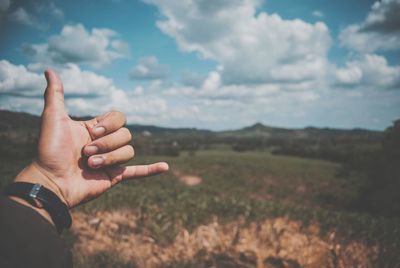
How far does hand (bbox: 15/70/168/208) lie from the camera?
1.78m

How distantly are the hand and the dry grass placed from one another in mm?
2076

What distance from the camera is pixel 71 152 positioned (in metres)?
1.92

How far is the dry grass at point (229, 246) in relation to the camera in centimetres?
359

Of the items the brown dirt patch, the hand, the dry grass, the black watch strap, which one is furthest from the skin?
the brown dirt patch

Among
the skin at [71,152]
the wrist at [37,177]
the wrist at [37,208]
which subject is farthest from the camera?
the skin at [71,152]

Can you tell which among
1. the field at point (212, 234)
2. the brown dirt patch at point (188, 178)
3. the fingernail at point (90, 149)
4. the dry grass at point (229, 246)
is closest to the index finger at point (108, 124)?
the fingernail at point (90, 149)

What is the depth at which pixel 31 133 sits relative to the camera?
269cm

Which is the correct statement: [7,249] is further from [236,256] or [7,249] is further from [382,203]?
[382,203]

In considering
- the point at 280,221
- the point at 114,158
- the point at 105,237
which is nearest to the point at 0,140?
the point at 114,158

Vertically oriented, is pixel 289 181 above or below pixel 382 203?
below

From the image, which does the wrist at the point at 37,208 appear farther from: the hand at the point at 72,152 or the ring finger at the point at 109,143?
the ring finger at the point at 109,143

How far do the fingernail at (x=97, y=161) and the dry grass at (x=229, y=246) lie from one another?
7.50 ft

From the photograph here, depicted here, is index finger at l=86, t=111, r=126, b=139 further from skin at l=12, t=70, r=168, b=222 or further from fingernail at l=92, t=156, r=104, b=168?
fingernail at l=92, t=156, r=104, b=168

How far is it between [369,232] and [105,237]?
4095 mm
